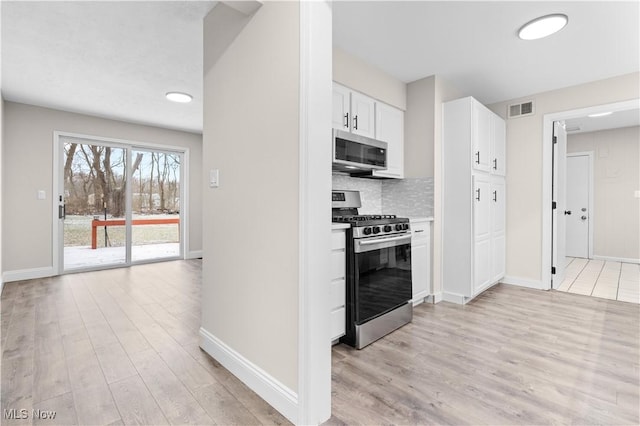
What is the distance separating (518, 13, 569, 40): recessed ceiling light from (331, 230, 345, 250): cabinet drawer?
2151 mm

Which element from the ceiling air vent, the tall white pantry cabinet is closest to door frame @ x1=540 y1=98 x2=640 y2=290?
the ceiling air vent

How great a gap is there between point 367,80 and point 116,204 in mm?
4535

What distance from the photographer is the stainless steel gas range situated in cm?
225

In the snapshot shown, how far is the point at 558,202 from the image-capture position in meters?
3.91

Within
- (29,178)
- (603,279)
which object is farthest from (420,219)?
(29,178)

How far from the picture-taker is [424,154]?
3422 millimetres

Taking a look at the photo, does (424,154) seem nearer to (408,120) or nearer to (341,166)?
(408,120)

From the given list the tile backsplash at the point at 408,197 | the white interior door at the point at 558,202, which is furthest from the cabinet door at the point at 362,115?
the white interior door at the point at 558,202

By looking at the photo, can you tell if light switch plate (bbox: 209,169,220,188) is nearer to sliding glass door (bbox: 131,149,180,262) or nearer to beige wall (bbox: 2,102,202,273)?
beige wall (bbox: 2,102,202,273)

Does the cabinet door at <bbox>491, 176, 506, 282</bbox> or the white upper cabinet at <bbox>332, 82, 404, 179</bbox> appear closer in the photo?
the white upper cabinet at <bbox>332, 82, 404, 179</bbox>

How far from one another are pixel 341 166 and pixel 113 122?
13.9 ft

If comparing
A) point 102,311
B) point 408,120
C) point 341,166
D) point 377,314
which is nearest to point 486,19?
point 408,120

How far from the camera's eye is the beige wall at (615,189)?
534cm

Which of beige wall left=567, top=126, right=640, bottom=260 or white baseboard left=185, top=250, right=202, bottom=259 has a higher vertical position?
beige wall left=567, top=126, right=640, bottom=260
